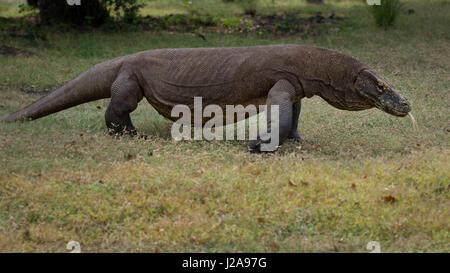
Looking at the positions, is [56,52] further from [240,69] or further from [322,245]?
[322,245]

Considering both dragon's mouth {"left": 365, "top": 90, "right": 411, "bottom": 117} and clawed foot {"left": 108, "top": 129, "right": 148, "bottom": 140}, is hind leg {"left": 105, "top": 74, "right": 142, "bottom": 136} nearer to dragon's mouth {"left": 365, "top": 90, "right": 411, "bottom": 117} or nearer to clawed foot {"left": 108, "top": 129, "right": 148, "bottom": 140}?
clawed foot {"left": 108, "top": 129, "right": 148, "bottom": 140}

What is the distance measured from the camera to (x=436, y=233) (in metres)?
3.42

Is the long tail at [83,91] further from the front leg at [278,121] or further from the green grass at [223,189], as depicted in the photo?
the front leg at [278,121]

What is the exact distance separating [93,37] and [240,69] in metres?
5.14

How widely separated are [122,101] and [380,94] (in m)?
2.03

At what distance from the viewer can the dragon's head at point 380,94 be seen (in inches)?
181

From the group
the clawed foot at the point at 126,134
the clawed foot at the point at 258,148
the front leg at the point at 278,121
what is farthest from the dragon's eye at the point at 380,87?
the clawed foot at the point at 126,134

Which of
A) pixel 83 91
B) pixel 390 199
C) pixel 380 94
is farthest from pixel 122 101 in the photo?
pixel 390 199

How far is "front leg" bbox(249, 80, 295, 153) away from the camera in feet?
15.0

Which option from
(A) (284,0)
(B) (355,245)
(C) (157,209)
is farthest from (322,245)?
(A) (284,0)

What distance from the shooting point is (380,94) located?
463 centimetres

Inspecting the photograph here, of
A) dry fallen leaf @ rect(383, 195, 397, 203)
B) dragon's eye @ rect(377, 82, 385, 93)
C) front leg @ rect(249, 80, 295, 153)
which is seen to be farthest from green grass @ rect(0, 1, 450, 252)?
dragon's eye @ rect(377, 82, 385, 93)

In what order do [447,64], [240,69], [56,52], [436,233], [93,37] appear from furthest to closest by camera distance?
[93,37]
[56,52]
[447,64]
[240,69]
[436,233]

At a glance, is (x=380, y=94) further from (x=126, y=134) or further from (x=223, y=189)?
(x=126, y=134)
